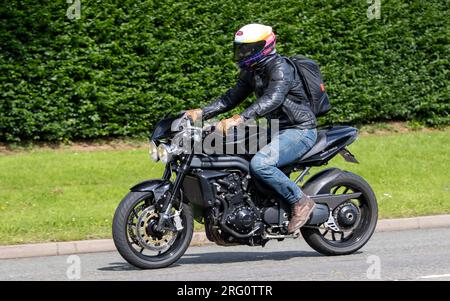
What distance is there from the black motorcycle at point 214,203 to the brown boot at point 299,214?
0.25ft

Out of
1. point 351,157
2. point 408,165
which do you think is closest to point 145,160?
point 408,165

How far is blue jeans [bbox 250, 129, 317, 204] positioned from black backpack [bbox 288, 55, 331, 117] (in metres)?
0.24

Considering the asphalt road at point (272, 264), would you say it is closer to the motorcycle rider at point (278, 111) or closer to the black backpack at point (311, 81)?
the motorcycle rider at point (278, 111)

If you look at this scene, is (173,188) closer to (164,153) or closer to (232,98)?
(164,153)

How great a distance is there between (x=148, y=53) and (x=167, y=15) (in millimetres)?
659

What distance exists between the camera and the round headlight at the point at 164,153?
8503 mm

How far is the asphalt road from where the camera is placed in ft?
27.4

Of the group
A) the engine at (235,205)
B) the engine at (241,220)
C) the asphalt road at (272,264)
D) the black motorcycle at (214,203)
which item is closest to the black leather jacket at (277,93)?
the black motorcycle at (214,203)

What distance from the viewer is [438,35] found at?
17.9m

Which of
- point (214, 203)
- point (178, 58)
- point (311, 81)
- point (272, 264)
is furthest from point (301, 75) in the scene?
point (178, 58)

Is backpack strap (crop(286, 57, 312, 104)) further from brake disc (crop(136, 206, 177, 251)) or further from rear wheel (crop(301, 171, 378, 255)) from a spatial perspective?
brake disc (crop(136, 206, 177, 251))

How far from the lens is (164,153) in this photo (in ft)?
27.9
